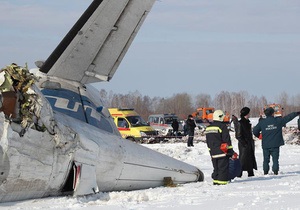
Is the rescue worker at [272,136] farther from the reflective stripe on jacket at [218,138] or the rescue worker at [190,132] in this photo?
the rescue worker at [190,132]

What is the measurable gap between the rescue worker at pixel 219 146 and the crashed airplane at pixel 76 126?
0.64 metres

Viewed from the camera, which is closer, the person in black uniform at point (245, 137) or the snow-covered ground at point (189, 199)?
the snow-covered ground at point (189, 199)

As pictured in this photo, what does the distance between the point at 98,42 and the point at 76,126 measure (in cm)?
292

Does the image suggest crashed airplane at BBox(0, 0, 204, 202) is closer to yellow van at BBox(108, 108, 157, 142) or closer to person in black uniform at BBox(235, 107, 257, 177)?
person in black uniform at BBox(235, 107, 257, 177)

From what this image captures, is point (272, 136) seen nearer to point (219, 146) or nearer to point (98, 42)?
point (219, 146)

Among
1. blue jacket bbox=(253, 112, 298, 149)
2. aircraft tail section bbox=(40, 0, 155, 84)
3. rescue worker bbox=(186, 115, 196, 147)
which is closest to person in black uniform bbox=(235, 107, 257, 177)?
blue jacket bbox=(253, 112, 298, 149)

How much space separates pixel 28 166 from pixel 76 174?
992 millimetres

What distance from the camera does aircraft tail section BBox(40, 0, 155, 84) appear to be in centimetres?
1016

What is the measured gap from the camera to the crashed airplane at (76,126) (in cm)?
684

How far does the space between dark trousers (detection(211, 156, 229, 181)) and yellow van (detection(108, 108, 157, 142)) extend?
83.6 ft

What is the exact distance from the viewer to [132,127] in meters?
37.3

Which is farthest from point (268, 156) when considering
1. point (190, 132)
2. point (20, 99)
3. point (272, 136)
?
point (190, 132)

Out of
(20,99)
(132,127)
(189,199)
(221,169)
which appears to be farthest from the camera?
(132,127)

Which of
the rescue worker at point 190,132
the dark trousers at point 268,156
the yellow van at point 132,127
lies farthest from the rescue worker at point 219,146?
the yellow van at point 132,127
